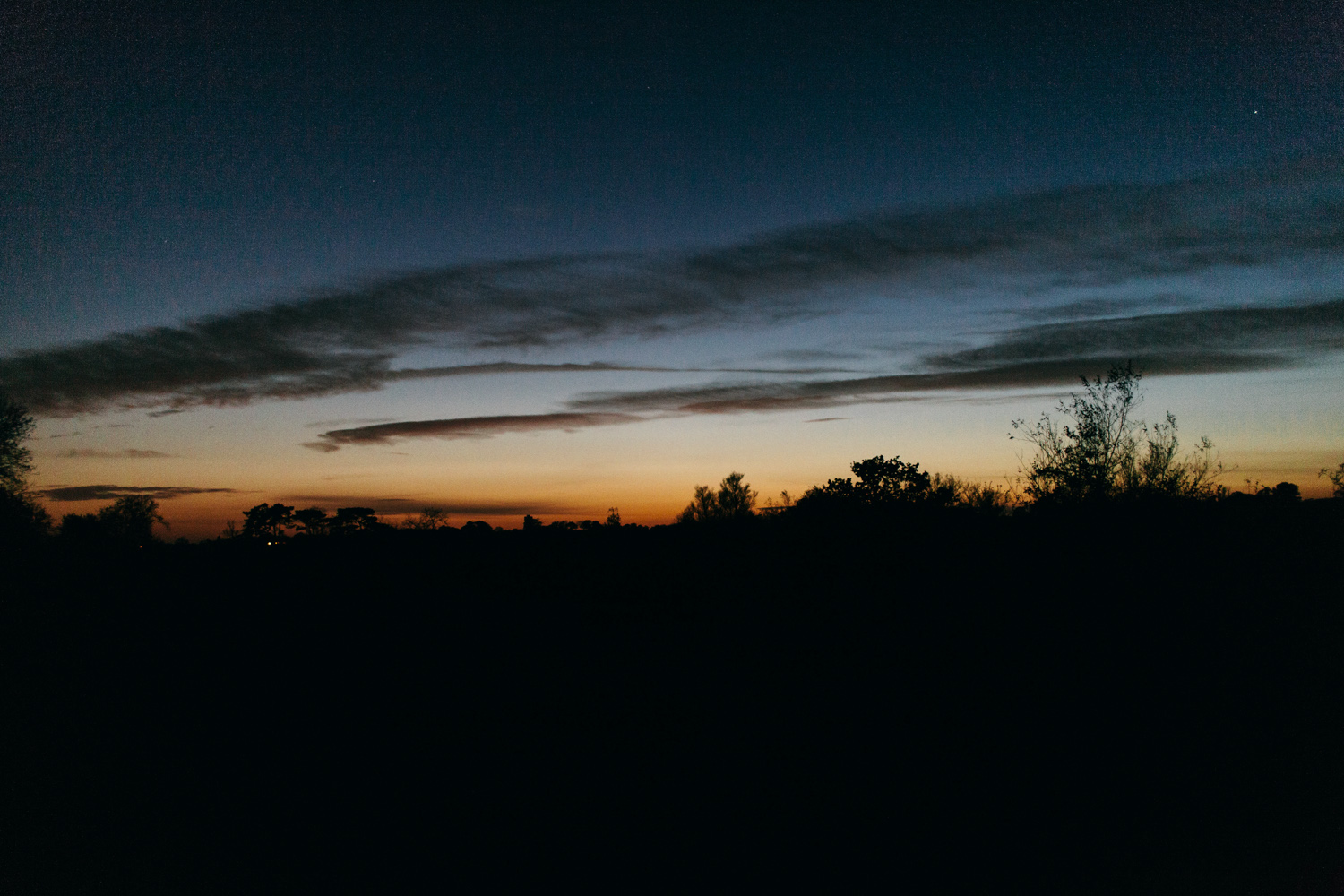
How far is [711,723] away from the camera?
26.2ft

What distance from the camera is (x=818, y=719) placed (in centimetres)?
798

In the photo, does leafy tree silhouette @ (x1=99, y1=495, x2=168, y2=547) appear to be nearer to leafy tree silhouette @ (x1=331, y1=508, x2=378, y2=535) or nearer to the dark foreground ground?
leafy tree silhouette @ (x1=331, y1=508, x2=378, y2=535)

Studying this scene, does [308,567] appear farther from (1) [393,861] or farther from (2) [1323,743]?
(2) [1323,743]

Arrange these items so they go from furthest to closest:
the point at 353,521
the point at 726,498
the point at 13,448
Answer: the point at 726,498
the point at 353,521
the point at 13,448

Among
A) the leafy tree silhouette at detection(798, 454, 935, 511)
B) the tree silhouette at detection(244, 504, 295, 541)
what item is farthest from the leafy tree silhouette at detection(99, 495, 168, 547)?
the leafy tree silhouette at detection(798, 454, 935, 511)

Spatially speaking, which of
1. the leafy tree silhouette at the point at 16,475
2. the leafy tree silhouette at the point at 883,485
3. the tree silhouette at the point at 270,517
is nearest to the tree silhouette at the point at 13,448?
the leafy tree silhouette at the point at 16,475

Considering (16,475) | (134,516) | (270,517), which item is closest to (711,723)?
(16,475)

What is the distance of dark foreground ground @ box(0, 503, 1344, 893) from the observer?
16.7 ft

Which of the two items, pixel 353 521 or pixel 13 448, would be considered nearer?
pixel 13 448

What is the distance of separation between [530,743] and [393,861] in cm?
240

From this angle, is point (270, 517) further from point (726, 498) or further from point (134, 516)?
point (726, 498)

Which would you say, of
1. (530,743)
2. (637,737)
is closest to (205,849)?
(530,743)

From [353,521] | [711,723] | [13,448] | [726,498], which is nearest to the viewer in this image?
[711,723]

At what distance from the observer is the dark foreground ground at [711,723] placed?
5.10 metres
